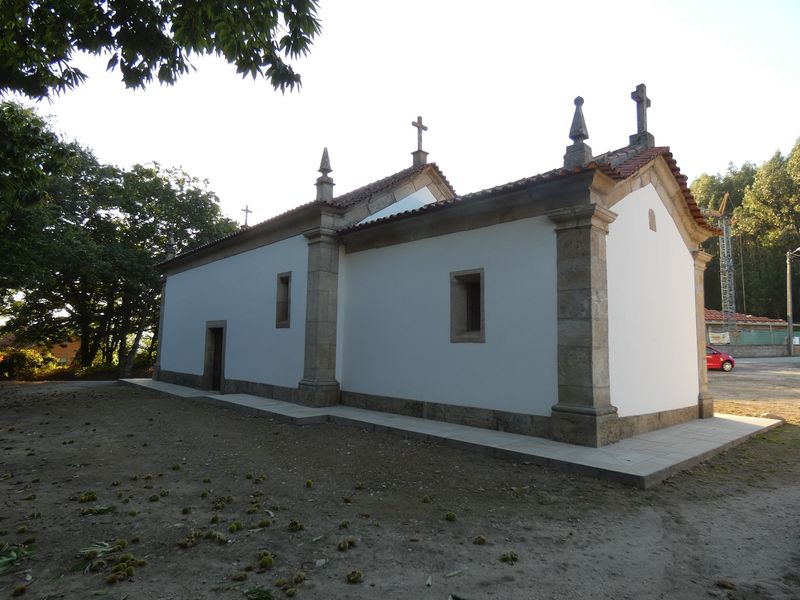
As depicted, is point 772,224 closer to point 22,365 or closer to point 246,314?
point 246,314

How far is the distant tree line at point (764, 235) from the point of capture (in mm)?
39438

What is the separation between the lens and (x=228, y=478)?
5391mm

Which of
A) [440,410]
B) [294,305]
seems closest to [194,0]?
[440,410]

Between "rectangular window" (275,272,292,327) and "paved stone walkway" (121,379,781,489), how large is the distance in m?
2.24

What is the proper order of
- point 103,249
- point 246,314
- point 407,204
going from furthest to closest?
point 103,249
point 246,314
point 407,204

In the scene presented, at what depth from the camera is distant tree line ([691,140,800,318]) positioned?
39.4m

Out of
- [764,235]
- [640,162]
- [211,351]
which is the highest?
[764,235]

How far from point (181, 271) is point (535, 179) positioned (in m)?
14.1

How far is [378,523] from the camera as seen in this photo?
4.03m

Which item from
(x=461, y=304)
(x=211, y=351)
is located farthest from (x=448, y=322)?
(x=211, y=351)

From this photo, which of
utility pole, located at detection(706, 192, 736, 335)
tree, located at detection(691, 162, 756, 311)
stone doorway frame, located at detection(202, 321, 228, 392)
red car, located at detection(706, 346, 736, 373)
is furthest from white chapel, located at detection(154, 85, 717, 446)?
tree, located at detection(691, 162, 756, 311)

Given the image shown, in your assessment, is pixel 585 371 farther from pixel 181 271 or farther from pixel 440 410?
pixel 181 271

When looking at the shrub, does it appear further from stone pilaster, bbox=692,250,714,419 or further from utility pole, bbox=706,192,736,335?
utility pole, bbox=706,192,736,335

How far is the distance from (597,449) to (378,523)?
11.7 feet
